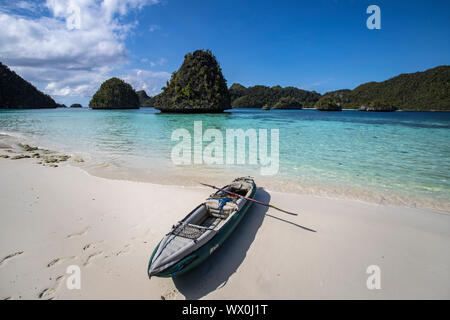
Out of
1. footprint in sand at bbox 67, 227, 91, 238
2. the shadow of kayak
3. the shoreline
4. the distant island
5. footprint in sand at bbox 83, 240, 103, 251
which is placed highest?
the distant island

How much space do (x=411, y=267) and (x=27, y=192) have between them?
12561 mm

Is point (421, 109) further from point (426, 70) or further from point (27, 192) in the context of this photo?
point (27, 192)

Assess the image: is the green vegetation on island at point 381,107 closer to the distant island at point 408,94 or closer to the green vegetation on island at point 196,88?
the distant island at point 408,94

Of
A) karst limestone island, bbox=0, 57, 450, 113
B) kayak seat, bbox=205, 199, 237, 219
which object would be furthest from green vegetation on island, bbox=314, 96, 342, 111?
kayak seat, bbox=205, 199, 237, 219

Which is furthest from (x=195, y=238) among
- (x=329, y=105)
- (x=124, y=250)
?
(x=329, y=105)

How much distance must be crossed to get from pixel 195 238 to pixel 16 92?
188969 mm

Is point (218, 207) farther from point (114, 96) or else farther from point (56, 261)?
point (114, 96)

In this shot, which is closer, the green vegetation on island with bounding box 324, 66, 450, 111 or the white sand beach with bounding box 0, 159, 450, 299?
the white sand beach with bounding box 0, 159, 450, 299

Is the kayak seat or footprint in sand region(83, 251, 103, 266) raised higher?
the kayak seat

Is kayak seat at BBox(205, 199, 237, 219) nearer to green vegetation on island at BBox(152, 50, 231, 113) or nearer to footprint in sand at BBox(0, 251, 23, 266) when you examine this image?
footprint in sand at BBox(0, 251, 23, 266)

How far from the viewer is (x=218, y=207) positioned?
6.20 m

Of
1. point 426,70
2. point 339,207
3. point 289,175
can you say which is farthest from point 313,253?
point 426,70

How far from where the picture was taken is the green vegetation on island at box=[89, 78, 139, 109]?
166 metres

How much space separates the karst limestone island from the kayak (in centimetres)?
8965
